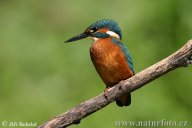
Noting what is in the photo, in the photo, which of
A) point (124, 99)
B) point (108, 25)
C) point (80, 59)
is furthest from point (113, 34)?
point (80, 59)

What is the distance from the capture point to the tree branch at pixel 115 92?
16.6ft

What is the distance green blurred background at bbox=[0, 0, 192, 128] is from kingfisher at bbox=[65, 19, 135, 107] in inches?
58.2

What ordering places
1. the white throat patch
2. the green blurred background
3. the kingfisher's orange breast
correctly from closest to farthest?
the kingfisher's orange breast
the white throat patch
the green blurred background

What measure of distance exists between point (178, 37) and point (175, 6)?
0.41m

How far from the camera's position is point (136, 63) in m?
7.70

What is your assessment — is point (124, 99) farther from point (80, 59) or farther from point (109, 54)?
point (80, 59)

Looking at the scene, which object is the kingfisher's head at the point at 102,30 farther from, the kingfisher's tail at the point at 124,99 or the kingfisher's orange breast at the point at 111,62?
the kingfisher's tail at the point at 124,99

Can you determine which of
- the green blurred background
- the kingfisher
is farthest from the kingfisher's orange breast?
the green blurred background

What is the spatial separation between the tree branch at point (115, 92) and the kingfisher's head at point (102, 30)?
0.56 meters

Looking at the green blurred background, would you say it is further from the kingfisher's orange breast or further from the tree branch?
the tree branch

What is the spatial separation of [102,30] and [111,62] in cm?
29

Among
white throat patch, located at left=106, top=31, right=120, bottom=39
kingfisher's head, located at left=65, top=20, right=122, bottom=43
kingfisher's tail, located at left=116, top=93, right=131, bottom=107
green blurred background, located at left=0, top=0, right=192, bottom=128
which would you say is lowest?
kingfisher's tail, located at left=116, top=93, right=131, bottom=107

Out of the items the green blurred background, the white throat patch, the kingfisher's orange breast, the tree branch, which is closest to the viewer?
the tree branch

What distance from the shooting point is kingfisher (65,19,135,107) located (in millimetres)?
5680
